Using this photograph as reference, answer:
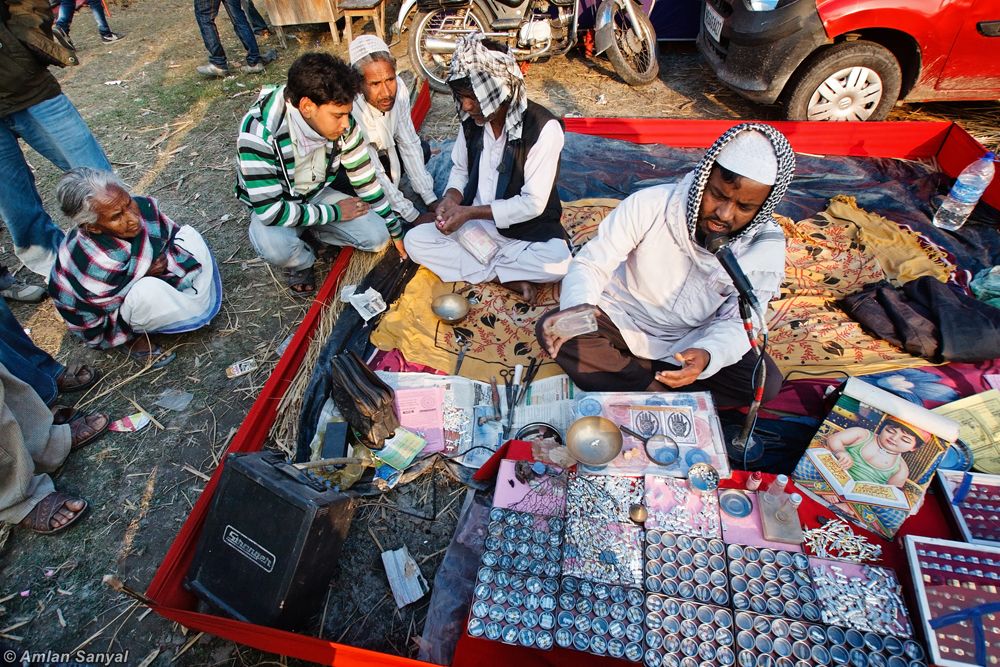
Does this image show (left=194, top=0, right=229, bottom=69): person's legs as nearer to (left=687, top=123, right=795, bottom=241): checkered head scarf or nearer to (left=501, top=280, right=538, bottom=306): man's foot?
(left=501, top=280, right=538, bottom=306): man's foot

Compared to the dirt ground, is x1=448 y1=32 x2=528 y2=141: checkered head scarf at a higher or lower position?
higher

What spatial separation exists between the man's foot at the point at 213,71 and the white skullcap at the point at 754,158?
6.44 metres

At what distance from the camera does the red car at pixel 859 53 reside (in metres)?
3.70

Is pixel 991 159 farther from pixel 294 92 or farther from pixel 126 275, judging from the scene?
pixel 126 275

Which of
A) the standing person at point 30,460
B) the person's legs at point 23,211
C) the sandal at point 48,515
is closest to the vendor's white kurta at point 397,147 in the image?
the person's legs at point 23,211

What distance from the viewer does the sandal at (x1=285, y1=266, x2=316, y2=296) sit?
347 centimetres

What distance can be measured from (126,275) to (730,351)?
10.2ft

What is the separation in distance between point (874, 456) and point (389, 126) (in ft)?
10.9

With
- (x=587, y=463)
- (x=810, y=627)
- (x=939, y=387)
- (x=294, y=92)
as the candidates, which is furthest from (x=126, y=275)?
(x=939, y=387)

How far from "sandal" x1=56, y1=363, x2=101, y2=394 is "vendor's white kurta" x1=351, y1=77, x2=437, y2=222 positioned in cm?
205

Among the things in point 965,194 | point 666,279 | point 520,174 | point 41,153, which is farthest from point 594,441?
point 41,153

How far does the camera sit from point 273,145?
9.53 feet

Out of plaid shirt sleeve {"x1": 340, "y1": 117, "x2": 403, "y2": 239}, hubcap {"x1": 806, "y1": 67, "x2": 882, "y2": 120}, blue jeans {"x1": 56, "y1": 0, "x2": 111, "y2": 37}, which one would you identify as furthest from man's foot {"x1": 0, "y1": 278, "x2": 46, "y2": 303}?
hubcap {"x1": 806, "y1": 67, "x2": 882, "y2": 120}

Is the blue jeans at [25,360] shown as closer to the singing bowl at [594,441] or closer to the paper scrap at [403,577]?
the paper scrap at [403,577]
